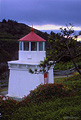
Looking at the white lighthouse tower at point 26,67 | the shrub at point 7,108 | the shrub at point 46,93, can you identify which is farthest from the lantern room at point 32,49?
the shrub at point 7,108

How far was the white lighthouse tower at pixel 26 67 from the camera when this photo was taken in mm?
13117

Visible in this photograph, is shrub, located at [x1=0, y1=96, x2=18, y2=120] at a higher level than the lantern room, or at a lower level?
lower

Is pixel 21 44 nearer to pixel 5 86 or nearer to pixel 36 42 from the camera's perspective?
pixel 36 42

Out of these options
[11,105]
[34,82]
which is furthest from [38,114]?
[34,82]

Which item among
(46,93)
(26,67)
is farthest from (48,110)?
(26,67)

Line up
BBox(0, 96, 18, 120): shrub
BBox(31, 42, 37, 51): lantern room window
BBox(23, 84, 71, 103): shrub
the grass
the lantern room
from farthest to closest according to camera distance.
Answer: BBox(31, 42, 37, 51): lantern room window → the lantern room → BBox(23, 84, 71, 103): shrub → BBox(0, 96, 18, 120): shrub → the grass

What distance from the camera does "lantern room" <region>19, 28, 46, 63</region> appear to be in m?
13.5

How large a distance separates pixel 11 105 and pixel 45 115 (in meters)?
1.72

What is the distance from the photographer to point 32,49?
1366cm

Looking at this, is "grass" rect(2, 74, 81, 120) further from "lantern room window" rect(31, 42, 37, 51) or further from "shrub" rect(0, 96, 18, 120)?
"lantern room window" rect(31, 42, 37, 51)

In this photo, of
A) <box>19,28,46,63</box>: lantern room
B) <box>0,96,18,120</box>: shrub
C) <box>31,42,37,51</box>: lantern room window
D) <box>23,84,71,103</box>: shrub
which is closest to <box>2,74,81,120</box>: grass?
<box>0,96,18,120</box>: shrub

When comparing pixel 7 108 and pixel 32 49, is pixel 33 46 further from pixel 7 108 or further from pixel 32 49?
pixel 7 108

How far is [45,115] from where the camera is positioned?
682 cm

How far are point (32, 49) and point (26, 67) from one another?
1.33 meters
